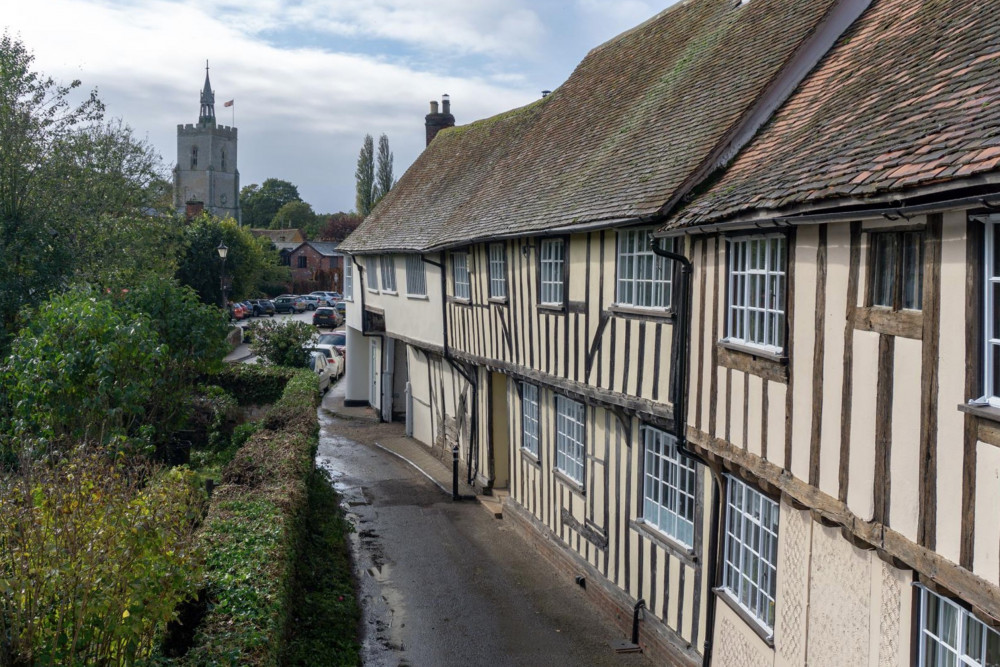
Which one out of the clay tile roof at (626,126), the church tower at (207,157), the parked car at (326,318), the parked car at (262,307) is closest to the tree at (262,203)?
the church tower at (207,157)

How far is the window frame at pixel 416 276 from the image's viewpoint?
784 inches

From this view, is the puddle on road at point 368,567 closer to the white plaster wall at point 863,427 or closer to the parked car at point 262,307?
the white plaster wall at point 863,427

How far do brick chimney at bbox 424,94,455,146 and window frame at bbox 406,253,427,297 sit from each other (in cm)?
866

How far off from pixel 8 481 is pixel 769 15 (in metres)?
10.2

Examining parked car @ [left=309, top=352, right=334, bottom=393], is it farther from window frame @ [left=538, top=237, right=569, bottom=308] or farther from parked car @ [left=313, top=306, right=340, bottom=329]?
parked car @ [left=313, top=306, right=340, bottom=329]

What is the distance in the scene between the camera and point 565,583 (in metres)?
12.3

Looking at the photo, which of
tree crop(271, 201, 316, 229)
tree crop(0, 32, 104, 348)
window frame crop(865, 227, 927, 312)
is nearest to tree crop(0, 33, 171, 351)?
tree crop(0, 32, 104, 348)

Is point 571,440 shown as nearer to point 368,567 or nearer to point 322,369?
point 368,567

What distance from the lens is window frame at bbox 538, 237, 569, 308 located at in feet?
39.3

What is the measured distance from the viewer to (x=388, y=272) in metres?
23.2

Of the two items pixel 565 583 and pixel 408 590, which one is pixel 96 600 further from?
pixel 565 583

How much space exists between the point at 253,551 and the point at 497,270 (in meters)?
8.14

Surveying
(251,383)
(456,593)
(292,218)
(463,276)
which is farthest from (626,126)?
(292,218)

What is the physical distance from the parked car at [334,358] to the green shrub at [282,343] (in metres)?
6.89
